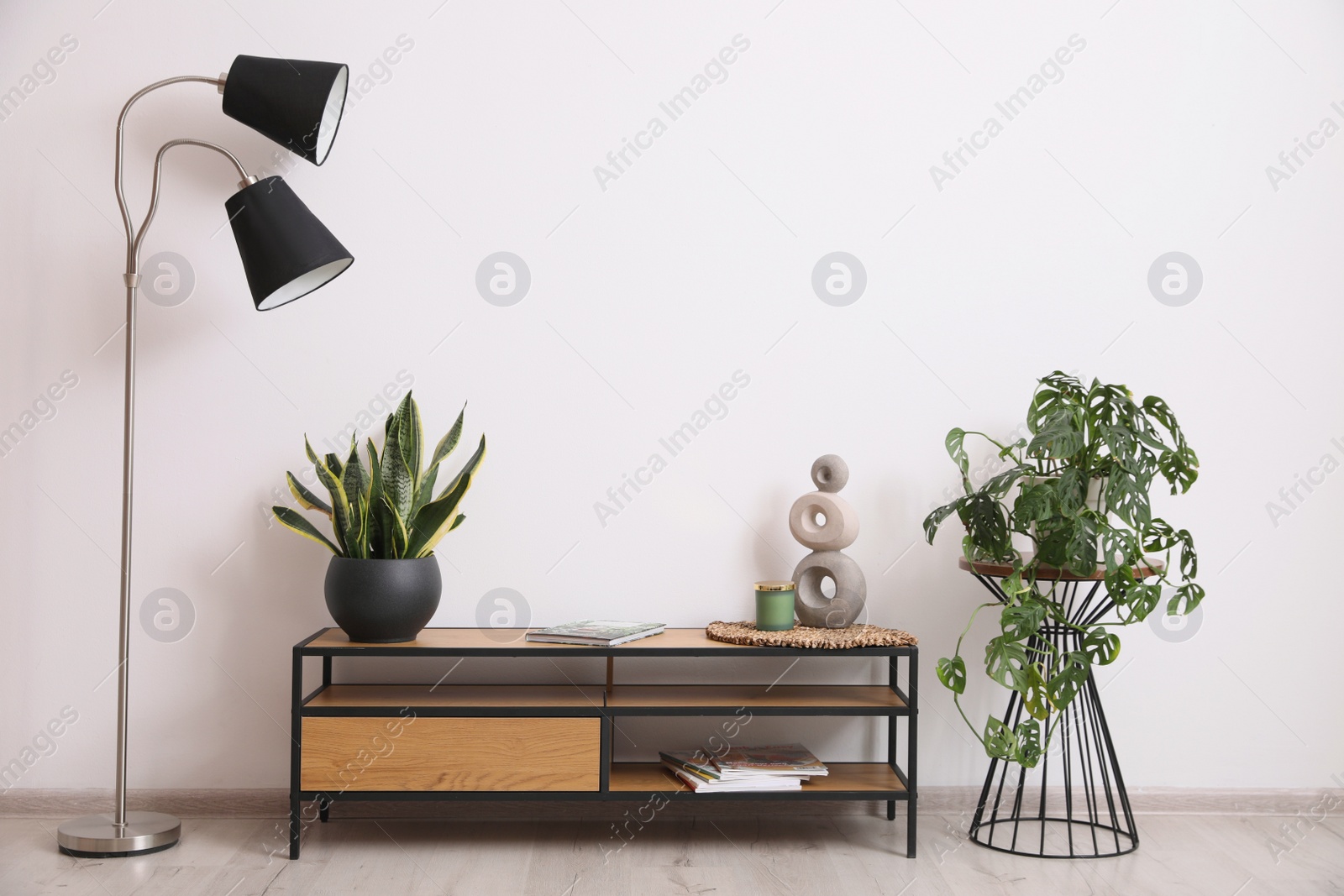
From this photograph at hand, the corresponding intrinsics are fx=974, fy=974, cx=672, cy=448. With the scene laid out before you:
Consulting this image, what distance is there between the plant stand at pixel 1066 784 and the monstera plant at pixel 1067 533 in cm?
5

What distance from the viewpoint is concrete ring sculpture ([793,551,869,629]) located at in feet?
7.75

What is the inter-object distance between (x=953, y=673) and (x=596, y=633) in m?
0.82

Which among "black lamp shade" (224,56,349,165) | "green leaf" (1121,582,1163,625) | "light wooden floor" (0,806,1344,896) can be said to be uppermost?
"black lamp shade" (224,56,349,165)

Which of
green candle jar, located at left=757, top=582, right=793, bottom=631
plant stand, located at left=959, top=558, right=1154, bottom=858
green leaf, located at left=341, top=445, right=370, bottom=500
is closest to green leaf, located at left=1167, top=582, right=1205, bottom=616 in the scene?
plant stand, located at left=959, top=558, right=1154, bottom=858

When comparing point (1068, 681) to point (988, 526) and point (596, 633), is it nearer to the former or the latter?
point (988, 526)

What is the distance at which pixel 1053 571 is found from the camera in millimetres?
2197

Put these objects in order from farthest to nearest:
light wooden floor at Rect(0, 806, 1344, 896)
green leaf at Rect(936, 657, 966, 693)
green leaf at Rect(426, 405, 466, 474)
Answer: green leaf at Rect(426, 405, 466, 474) < green leaf at Rect(936, 657, 966, 693) < light wooden floor at Rect(0, 806, 1344, 896)

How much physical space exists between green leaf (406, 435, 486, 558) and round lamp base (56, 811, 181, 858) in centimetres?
87

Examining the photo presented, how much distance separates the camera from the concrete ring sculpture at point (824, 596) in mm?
2363

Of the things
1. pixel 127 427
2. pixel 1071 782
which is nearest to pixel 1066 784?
pixel 1071 782

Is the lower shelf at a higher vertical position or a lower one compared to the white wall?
lower

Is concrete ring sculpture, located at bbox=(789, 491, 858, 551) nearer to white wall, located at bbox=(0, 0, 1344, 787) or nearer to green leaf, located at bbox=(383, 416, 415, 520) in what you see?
white wall, located at bbox=(0, 0, 1344, 787)

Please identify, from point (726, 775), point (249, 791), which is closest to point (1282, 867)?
point (726, 775)

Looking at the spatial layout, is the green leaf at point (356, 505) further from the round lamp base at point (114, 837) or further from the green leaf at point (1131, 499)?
the green leaf at point (1131, 499)
